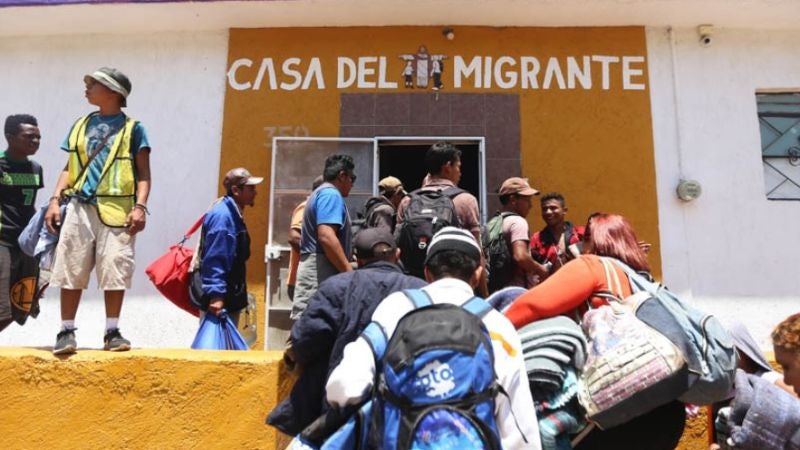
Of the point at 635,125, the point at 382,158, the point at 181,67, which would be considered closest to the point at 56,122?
the point at 181,67

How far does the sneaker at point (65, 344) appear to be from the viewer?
381cm

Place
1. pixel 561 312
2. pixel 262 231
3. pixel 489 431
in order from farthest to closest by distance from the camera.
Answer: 1. pixel 262 231
2. pixel 561 312
3. pixel 489 431

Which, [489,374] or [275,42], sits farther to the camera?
[275,42]

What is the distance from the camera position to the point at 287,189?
247 inches

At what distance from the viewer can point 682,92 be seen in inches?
255

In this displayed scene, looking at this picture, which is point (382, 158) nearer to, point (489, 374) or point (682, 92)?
point (682, 92)

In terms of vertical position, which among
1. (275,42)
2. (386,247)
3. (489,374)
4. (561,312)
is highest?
(275,42)

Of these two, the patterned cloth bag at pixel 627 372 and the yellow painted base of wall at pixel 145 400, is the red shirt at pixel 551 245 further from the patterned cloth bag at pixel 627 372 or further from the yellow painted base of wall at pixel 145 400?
the patterned cloth bag at pixel 627 372

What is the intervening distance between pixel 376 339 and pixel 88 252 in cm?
216

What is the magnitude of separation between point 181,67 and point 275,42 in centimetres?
87

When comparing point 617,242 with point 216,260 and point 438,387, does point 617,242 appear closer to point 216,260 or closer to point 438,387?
point 438,387

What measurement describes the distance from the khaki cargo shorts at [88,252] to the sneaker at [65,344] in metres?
0.25

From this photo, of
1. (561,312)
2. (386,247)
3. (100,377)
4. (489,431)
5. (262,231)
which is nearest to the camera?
(489,431)

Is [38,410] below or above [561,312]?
below
